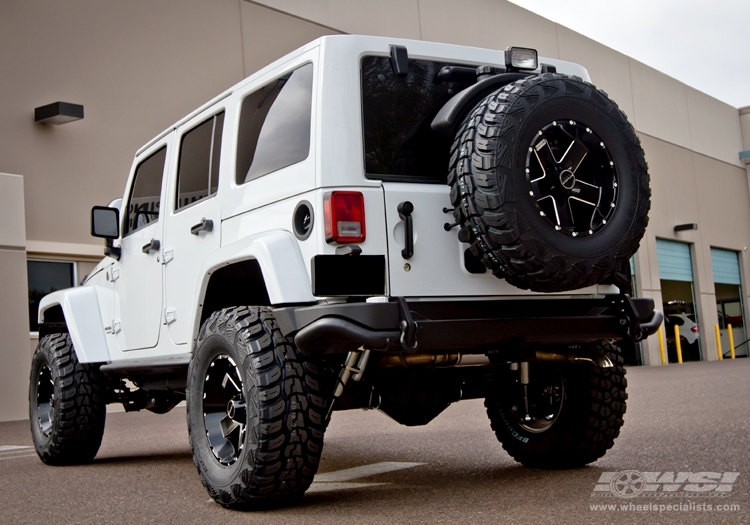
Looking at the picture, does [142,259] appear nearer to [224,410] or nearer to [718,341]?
[224,410]

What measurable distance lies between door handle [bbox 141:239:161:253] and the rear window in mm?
2046

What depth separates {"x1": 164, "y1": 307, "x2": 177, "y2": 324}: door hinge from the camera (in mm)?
5387

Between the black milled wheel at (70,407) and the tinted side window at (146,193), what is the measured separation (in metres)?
1.03

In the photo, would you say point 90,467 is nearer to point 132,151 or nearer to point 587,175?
point 587,175

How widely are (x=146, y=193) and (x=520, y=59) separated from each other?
2904mm

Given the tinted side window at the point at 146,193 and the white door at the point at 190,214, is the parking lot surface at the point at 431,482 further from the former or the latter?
the tinted side window at the point at 146,193

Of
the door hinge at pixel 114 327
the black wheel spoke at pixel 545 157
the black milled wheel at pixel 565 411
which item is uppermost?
the black wheel spoke at pixel 545 157

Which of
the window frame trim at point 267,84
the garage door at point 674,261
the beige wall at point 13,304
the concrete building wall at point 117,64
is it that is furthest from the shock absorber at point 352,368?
the garage door at point 674,261

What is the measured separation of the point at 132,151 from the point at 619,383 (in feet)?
39.3

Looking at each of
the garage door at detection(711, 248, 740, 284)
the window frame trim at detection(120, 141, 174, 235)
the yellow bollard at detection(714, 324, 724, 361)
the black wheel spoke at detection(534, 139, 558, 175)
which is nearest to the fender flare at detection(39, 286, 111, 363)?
the window frame trim at detection(120, 141, 174, 235)

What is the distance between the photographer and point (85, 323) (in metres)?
6.39

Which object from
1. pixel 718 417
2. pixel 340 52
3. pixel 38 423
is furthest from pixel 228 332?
pixel 718 417

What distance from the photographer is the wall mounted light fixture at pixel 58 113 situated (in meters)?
13.7

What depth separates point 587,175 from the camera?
4082 millimetres
